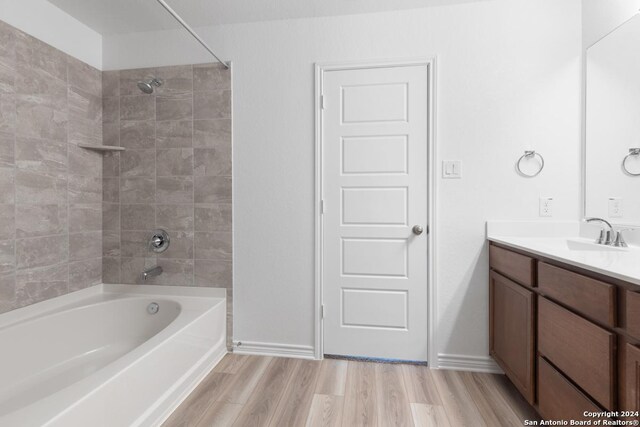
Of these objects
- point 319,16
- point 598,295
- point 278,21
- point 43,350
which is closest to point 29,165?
point 43,350

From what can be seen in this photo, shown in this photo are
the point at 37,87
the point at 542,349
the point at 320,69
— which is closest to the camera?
the point at 542,349

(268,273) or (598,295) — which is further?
(268,273)

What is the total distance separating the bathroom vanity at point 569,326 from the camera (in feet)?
2.97

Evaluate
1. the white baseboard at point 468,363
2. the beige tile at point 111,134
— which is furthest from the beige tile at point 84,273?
the white baseboard at point 468,363

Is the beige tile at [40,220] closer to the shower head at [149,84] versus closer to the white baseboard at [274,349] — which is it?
the shower head at [149,84]

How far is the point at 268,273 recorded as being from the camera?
6.80ft

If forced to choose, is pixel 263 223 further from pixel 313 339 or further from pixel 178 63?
pixel 178 63

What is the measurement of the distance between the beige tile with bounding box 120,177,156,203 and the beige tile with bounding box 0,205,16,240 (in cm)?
61

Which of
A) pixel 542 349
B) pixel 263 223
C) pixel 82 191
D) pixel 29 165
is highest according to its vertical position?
pixel 29 165

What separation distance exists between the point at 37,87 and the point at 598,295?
2897mm

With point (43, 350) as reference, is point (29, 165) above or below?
above

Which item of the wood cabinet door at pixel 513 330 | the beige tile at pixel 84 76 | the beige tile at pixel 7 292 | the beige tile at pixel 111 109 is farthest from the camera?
the beige tile at pixel 111 109

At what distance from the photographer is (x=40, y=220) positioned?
1.78 m

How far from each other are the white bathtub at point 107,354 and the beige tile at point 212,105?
4.06 ft
